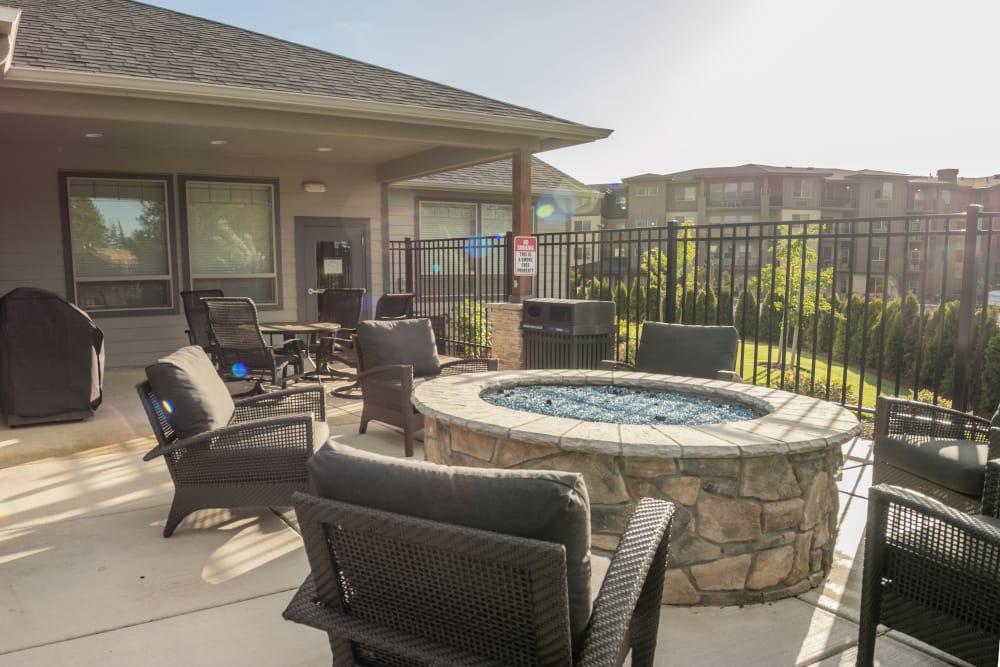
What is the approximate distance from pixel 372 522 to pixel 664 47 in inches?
348

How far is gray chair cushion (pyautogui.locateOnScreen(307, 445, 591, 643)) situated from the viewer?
1426 millimetres

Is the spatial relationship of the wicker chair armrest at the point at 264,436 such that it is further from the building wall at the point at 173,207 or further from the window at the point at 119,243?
the window at the point at 119,243

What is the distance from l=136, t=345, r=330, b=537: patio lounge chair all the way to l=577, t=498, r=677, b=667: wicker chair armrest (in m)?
1.91

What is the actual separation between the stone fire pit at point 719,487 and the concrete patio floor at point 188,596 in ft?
0.38

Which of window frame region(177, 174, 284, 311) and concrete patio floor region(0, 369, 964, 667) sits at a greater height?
window frame region(177, 174, 284, 311)

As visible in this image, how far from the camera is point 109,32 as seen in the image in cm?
734

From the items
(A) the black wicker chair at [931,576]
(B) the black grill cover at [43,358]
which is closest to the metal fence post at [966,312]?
(A) the black wicker chair at [931,576]

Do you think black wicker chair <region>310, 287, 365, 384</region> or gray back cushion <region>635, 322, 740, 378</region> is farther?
black wicker chair <region>310, 287, 365, 384</region>

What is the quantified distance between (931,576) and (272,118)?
21.4ft

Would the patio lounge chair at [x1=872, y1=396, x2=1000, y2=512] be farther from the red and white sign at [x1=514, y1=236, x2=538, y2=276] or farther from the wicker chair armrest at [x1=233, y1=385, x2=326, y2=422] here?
the red and white sign at [x1=514, y1=236, x2=538, y2=276]

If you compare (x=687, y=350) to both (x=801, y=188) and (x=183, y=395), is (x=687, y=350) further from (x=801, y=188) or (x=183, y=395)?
(x=801, y=188)

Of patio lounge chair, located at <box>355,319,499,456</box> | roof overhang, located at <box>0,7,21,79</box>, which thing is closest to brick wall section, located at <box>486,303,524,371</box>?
patio lounge chair, located at <box>355,319,499,456</box>

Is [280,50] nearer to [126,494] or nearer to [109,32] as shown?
[109,32]

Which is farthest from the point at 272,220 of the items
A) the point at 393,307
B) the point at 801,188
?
the point at 801,188
